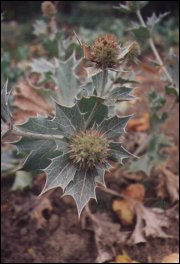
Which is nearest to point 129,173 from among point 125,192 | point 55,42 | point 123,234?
point 125,192

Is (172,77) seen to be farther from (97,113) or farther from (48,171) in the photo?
(48,171)

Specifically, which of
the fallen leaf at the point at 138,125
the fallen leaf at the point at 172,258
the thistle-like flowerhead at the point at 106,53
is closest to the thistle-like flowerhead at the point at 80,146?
the thistle-like flowerhead at the point at 106,53

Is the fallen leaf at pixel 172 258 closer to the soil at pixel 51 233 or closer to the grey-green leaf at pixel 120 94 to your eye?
the soil at pixel 51 233

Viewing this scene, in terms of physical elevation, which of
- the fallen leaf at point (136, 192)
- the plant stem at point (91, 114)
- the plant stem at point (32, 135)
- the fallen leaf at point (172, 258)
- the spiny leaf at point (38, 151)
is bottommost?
the fallen leaf at point (172, 258)

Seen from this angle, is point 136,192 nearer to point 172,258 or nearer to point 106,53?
point 172,258

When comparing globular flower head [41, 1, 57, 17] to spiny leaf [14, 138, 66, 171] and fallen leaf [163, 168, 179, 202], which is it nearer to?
spiny leaf [14, 138, 66, 171]

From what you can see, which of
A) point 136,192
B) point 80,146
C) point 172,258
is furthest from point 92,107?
point 136,192
